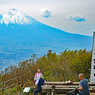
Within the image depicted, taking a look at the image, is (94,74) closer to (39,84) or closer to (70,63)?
(39,84)

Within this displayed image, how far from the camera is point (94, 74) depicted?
11.3 meters

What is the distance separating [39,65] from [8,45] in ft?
605

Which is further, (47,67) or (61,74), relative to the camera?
(47,67)

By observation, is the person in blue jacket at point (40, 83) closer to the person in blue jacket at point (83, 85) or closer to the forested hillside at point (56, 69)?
the person in blue jacket at point (83, 85)

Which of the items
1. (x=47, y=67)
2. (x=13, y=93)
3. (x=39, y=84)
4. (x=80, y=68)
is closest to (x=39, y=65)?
(x=47, y=67)

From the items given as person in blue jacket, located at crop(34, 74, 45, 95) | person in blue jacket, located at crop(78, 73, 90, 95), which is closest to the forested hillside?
person in blue jacket, located at crop(34, 74, 45, 95)

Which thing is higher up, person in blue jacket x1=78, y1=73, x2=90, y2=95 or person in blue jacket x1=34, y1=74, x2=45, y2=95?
person in blue jacket x1=78, y1=73, x2=90, y2=95

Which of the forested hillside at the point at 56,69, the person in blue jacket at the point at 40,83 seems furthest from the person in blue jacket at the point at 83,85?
the forested hillside at the point at 56,69

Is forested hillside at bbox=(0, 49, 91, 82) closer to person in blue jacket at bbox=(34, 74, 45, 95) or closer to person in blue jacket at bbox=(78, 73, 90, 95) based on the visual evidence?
person in blue jacket at bbox=(34, 74, 45, 95)

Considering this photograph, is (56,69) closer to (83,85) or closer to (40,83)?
(40,83)

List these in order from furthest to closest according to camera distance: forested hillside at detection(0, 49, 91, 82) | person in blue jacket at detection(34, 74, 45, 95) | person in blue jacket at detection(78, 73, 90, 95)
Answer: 1. forested hillside at detection(0, 49, 91, 82)
2. person in blue jacket at detection(34, 74, 45, 95)
3. person in blue jacket at detection(78, 73, 90, 95)

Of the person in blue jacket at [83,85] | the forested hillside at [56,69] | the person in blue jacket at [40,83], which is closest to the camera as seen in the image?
the person in blue jacket at [83,85]

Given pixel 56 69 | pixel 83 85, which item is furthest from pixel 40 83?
pixel 56 69

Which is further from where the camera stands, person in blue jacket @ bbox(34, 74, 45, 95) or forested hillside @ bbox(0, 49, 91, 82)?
forested hillside @ bbox(0, 49, 91, 82)
